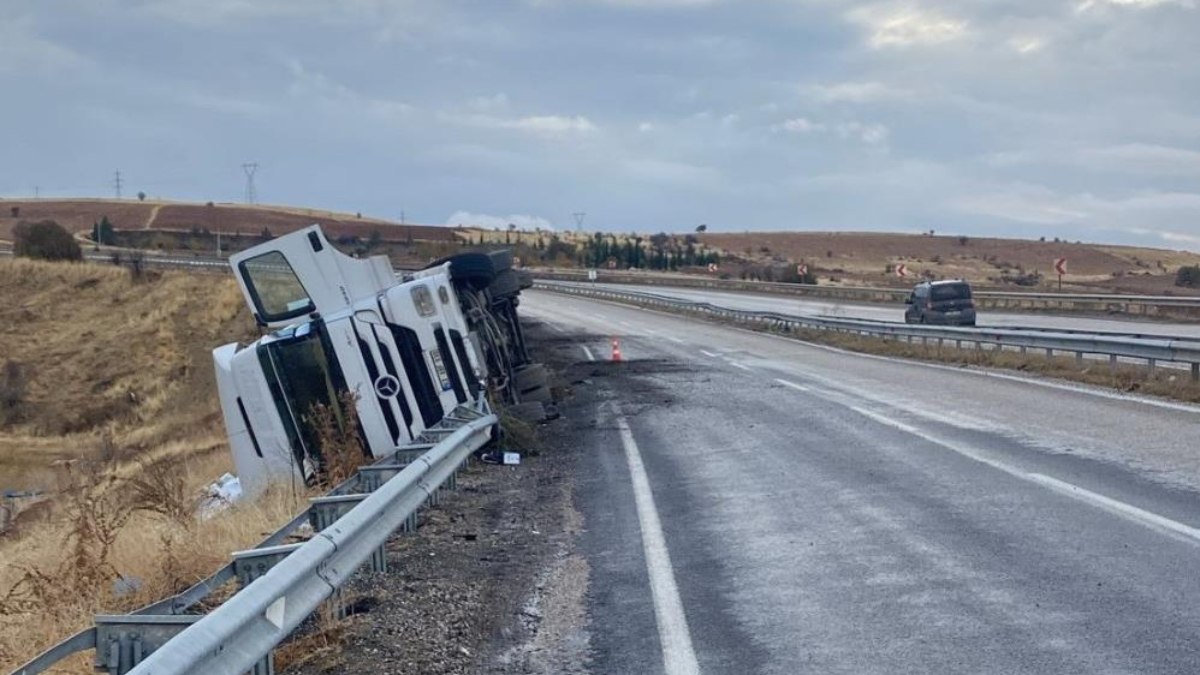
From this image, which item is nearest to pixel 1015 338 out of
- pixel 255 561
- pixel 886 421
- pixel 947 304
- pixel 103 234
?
pixel 886 421

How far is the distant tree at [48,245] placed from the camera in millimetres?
62906

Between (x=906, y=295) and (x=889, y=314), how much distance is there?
10768mm

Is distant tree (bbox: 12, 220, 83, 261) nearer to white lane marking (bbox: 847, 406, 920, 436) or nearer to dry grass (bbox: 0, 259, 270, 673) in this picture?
dry grass (bbox: 0, 259, 270, 673)

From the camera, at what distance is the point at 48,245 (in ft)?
207

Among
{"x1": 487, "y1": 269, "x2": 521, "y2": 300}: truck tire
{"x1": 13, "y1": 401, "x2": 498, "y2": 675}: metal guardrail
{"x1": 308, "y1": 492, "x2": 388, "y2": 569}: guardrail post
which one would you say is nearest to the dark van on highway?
{"x1": 487, "y1": 269, "x2": 521, "y2": 300}: truck tire

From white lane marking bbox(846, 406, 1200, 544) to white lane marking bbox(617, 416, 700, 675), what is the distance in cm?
330

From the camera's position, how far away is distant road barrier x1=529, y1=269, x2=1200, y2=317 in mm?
42469

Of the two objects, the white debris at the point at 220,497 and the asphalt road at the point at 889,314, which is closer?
the white debris at the point at 220,497

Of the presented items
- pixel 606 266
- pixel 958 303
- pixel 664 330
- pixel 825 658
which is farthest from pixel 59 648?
pixel 606 266

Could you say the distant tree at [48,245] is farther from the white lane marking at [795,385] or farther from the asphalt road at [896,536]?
the asphalt road at [896,536]

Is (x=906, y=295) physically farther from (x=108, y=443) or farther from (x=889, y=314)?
(x=108, y=443)

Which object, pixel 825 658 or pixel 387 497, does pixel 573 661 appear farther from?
pixel 387 497

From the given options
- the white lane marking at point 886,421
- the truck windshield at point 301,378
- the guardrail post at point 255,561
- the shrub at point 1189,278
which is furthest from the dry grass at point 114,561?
the shrub at point 1189,278

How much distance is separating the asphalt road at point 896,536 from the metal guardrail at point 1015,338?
1385mm
